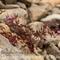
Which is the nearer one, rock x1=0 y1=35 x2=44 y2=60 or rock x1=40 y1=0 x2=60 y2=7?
rock x1=0 y1=35 x2=44 y2=60

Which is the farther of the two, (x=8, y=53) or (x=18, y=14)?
(x=18, y=14)

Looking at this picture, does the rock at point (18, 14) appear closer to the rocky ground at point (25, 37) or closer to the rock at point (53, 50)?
the rocky ground at point (25, 37)

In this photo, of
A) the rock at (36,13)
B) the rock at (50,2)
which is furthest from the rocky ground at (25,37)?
the rock at (50,2)

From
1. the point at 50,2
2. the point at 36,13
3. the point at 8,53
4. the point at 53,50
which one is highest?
the point at 8,53

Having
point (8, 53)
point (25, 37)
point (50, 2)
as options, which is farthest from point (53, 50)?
point (50, 2)

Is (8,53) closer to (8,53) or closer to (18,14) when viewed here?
(8,53)

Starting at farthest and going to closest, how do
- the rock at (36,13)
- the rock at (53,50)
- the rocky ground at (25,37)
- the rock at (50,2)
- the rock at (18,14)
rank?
the rock at (50,2), the rock at (36,13), the rock at (18,14), the rock at (53,50), the rocky ground at (25,37)

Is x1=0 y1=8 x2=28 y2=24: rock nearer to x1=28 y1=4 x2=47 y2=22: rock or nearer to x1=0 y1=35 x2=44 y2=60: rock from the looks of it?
x1=28 y1=4 x2=47 y2=22: rock

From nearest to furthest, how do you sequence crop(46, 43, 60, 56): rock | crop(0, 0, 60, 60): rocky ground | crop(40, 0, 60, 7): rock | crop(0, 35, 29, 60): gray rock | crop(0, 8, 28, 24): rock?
crop(0, 35, 29, 60): gray rock < crop(0, 0, 60, 60): rocky ground < crop(46, 43, 60, 56): rock < crop(0, 8, 28, 24): rock < crop(40, 0, 60, 7): rock

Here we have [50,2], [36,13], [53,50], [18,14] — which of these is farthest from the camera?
[50,2]

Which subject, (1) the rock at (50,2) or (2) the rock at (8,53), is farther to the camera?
(1) the rock at (50,2)

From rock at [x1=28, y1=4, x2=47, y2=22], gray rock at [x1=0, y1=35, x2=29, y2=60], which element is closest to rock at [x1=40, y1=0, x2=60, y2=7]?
rock at [x1=28, y1=4, x2=47, y2=22]
